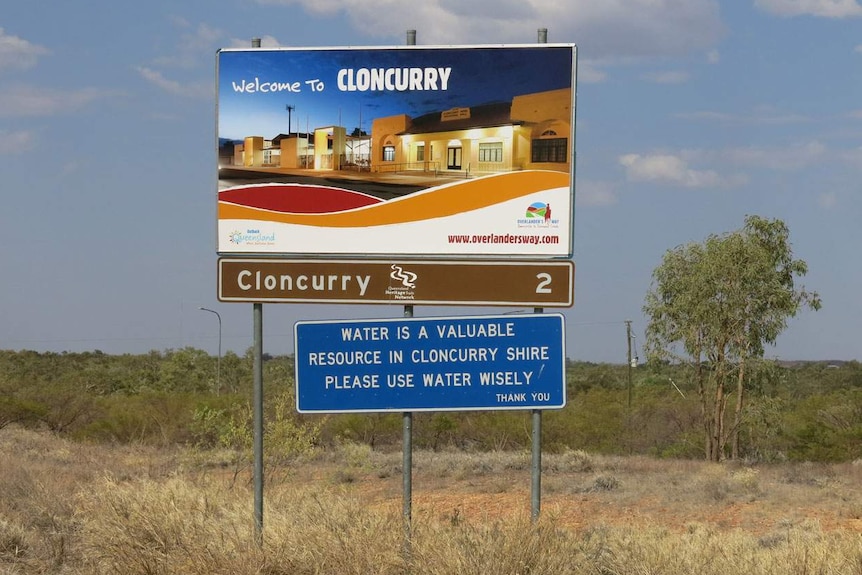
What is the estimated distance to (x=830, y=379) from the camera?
7294 centimetres

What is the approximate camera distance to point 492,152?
29.4ft

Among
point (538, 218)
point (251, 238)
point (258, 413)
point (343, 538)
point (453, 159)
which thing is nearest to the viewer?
point (343, 538)

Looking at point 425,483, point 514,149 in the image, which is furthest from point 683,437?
point 514,149

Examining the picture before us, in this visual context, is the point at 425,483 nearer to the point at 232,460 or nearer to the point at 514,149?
the point at 232,460

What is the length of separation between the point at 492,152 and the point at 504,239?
75 centimetres

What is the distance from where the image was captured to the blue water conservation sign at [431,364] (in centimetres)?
840

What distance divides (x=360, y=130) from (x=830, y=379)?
7013 centimetres

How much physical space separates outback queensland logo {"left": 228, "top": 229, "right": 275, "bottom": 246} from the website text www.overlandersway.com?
5.41ft

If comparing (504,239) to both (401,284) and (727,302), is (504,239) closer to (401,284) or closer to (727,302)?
(401,284)

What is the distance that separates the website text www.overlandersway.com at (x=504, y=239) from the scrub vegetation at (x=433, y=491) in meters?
2.21

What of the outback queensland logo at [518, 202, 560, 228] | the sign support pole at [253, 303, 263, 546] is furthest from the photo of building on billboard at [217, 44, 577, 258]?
the sign support pole at [253, 303, 263, 546]

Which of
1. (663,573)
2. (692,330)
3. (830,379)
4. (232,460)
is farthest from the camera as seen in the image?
(830,379)

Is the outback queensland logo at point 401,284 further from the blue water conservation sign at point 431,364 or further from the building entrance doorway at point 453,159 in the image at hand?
the building entrance doorway at point 453,159

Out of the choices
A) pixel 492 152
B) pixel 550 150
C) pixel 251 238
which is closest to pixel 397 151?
pixel 492 152
